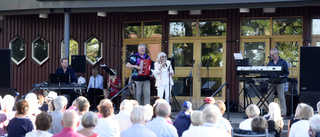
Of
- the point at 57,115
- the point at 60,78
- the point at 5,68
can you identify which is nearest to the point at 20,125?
the point at 57,115

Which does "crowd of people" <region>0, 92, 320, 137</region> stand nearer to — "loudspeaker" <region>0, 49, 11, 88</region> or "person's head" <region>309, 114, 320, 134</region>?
"person's head" <region>309, 114, 320, 134</region>

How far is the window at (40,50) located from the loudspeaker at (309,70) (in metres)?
8.61

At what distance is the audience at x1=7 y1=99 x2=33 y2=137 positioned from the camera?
23.1 ft

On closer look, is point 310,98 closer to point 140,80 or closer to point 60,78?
point 140,80

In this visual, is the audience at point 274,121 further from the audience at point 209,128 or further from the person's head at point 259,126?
the audience at point 209,128

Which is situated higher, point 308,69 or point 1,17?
point 1,17

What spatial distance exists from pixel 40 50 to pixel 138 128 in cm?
1098

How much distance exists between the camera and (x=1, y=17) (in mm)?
16719

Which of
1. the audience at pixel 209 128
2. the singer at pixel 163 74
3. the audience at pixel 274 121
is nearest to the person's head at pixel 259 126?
the audience at pixel 209 128

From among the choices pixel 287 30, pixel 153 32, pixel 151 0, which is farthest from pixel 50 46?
pixel 287 30

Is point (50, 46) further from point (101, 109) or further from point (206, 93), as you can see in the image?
point (101, 109)

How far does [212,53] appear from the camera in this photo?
14.5m

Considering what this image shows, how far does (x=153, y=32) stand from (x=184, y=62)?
1.30 meters

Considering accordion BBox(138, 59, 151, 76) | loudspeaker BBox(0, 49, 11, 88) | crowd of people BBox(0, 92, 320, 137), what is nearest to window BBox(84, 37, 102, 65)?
loudspeaker BBox(0, 49, 11, 88)
